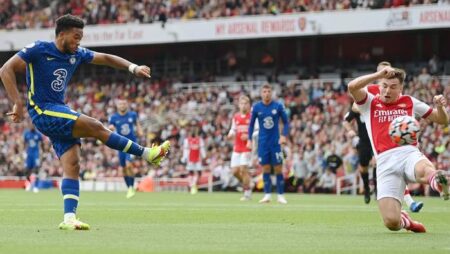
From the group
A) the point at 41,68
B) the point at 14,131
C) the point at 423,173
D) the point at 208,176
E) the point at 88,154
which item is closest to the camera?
the point at 423,173

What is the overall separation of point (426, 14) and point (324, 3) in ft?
16.0

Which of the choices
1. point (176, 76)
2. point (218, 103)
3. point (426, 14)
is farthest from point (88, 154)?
point (426, 14)

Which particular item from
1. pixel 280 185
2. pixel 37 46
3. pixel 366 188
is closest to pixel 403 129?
pixel 37 46

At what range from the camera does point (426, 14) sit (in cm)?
3797

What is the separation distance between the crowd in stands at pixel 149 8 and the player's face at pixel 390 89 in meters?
26.0

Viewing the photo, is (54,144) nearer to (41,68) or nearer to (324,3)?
(41,68)

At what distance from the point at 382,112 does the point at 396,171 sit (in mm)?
800

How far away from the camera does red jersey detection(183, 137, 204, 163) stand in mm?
33906

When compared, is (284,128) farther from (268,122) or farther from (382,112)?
(382,112)

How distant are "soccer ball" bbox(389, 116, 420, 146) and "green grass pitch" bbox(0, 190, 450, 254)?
1.09 m

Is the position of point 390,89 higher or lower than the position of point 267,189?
higher

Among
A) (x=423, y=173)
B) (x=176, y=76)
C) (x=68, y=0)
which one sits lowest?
(x=423, y=173)

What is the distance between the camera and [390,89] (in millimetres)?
12328

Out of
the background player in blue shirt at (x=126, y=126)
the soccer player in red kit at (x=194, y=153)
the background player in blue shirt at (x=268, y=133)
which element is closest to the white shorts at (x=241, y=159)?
the background player in blue shirt at (x=126, y=126)
